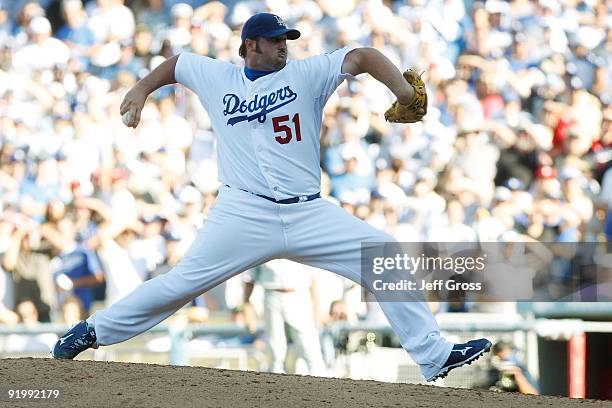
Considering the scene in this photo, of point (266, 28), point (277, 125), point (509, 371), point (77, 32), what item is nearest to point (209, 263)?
point (277, 125)

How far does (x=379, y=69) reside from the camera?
4.81 metres

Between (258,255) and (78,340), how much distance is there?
997 mm

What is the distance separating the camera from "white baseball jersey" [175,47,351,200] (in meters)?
5.01

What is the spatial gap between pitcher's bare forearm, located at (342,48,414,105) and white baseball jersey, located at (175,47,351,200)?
64 mm

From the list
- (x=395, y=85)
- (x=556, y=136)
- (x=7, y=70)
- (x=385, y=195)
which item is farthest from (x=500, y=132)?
(x=7, y=70)

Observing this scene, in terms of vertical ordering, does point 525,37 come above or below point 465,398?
above

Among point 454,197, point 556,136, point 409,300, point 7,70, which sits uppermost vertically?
point 7,70

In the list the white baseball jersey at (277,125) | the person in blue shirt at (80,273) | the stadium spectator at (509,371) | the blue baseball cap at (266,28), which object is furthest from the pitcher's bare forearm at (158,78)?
the person in blue shirt at (80,273)

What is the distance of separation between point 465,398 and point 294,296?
2808 mm

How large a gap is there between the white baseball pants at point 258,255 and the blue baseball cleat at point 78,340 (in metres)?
0.07

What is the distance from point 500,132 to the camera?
865 centimetres

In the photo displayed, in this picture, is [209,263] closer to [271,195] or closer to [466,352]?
[271,195]

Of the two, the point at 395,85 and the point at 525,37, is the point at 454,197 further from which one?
the point at 395,85

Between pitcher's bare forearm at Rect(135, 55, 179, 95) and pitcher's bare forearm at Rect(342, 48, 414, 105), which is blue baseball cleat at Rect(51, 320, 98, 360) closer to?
pitcher's bare forearm at Rect(135, 55, 179, 95)
